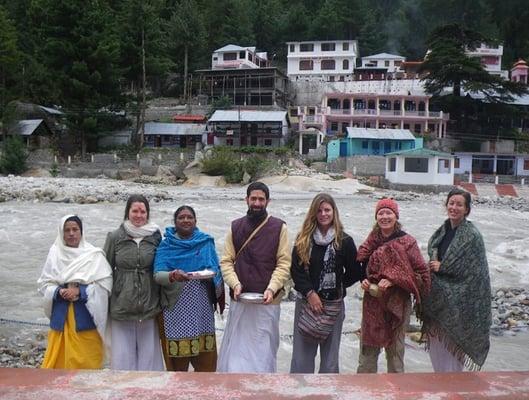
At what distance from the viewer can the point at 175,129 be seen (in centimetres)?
3906

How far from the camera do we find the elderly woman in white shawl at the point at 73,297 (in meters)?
3.51

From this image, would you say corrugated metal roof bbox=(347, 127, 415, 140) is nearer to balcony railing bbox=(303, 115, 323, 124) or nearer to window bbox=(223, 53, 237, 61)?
balcony railing bbox=(303, 115, 323, 124)

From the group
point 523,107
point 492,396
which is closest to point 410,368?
point 492,396

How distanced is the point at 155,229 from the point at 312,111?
40.8m

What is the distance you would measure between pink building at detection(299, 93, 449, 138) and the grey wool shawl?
116ft

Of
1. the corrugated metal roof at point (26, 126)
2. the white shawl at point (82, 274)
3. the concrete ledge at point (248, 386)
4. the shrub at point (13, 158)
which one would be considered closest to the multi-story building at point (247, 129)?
the corrugated metal roof at point (26, 126)

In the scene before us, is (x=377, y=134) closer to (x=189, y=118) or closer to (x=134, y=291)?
(x=189, y=118)

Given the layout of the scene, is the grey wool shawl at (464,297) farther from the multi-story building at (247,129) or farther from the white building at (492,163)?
the multi-story building at (247,129)

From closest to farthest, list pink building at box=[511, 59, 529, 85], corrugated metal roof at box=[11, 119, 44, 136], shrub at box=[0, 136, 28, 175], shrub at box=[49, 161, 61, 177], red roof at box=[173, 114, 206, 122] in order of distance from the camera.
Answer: shrub at box=[0, 136, 28, 175], shrub at box=[49, 161, 61, 177], corrugated metal roof at box=[11, 119, 44, 136], red roof at box=[173, 114, 206, 122], pink building at box=[511, 59, 529, 85]

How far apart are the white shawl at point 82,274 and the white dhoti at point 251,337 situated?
0.93 m

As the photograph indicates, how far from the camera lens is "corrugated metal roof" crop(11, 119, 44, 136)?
1347 inches

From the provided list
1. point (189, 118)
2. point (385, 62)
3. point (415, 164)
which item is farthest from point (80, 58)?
point (385, 62)

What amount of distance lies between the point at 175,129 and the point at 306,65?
19423 mm

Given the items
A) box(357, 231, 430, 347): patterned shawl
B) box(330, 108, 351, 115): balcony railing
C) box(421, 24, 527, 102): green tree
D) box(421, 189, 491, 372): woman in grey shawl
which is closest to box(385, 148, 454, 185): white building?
box(421, 24, 527, 102): green tree
